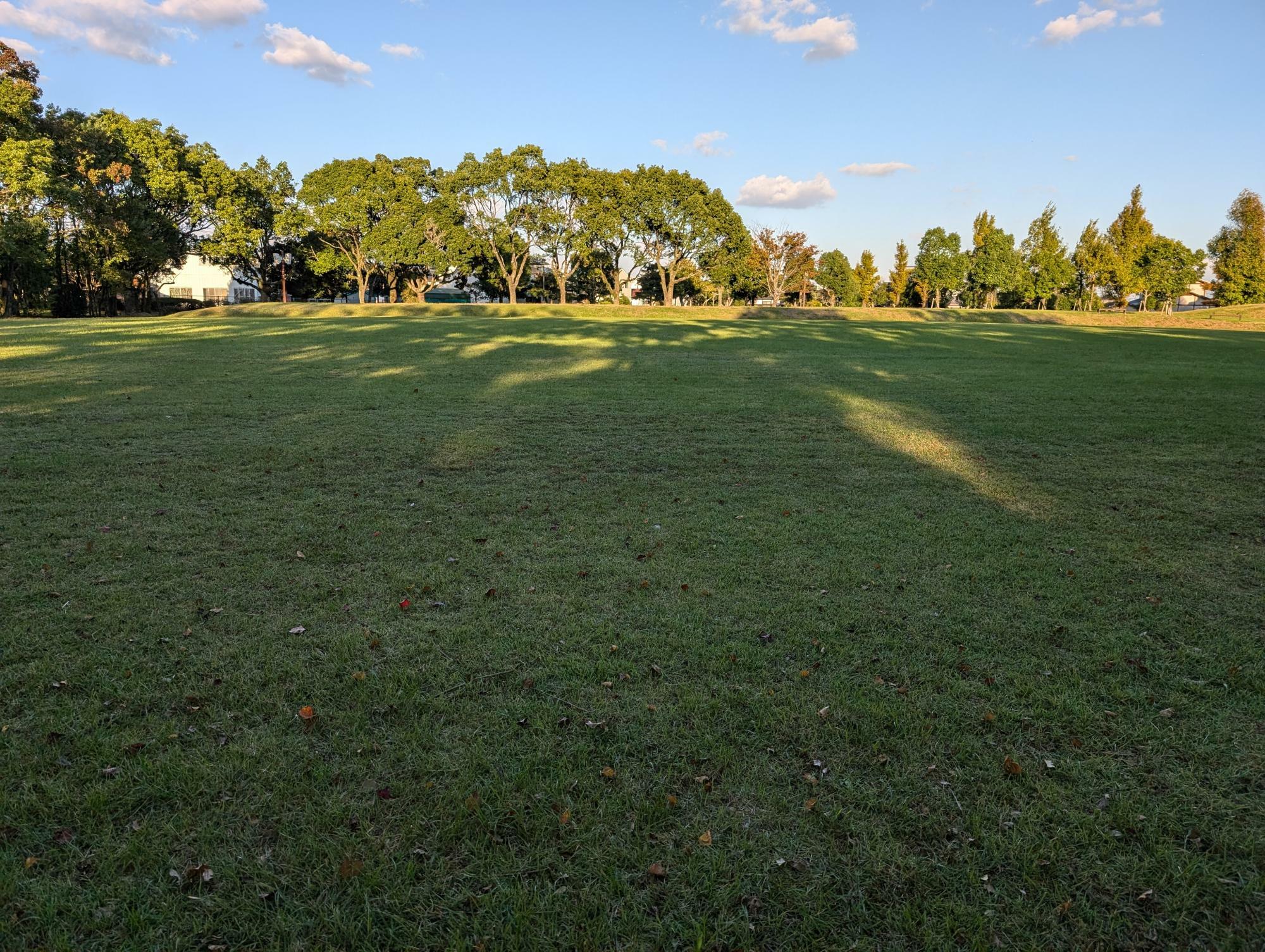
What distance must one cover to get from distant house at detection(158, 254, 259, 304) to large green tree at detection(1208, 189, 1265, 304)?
88.8 metres

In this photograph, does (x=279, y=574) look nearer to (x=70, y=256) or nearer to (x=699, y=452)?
(x=699, y=452)

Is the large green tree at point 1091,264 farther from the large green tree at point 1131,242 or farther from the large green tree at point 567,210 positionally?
the large green tree at point 567,210

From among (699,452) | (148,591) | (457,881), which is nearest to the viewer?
(457,881)

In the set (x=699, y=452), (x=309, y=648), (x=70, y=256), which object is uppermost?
(x=70, y=256)

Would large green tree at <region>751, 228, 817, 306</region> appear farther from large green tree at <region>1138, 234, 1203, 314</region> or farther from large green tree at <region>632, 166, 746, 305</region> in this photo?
large green tree at <region>1138, 234, 1203, 314</region>

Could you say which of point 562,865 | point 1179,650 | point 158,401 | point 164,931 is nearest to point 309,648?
point 164,931

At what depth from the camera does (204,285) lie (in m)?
65.7

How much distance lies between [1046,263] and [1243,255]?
52.4 ft

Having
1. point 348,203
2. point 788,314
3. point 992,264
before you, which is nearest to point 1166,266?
point 992,264

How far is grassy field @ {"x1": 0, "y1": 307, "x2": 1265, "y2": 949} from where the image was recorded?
244 centimetres

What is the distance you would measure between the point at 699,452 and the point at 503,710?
5.97 metres

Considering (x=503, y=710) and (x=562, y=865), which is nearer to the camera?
(x=562, y=865)

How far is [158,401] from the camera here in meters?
11.6

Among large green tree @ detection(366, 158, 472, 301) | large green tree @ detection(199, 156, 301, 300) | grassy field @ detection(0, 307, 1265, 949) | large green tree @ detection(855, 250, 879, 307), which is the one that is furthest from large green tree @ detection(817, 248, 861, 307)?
grassy field @ detection(0, 307, 1265, 949)
